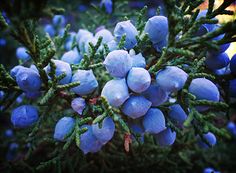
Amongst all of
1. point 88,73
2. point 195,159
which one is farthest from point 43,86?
point 195,159

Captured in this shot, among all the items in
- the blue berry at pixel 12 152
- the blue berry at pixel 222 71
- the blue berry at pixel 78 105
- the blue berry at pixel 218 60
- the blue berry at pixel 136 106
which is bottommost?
the blue berry at pixel 12 152

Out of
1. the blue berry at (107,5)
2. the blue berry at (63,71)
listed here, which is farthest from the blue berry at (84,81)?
the blue berry at (107,5)

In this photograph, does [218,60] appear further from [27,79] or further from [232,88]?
[27,79]

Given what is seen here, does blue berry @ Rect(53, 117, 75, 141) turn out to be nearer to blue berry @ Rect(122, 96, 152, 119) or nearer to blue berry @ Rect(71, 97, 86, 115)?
blue berry @ Rect(71, 97, 86, 115)

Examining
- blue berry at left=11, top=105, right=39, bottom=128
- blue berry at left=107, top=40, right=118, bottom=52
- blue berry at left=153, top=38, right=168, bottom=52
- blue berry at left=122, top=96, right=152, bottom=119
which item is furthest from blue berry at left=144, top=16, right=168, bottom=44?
blue berry at left=11, top=105, right=39, bottom=128

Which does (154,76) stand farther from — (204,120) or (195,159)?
(195,159)

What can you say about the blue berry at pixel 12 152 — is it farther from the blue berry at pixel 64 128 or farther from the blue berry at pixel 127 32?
the blue berry at pixel 127 32
